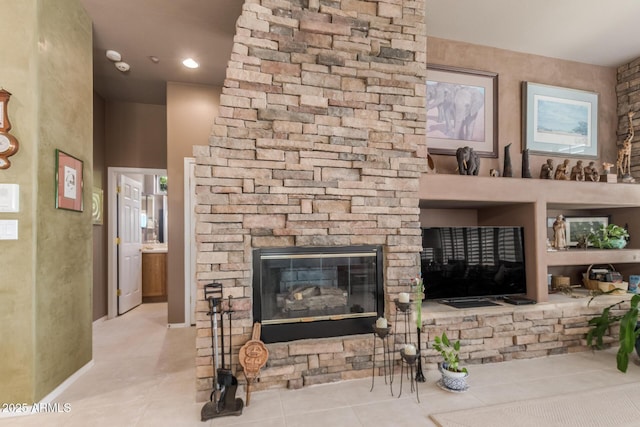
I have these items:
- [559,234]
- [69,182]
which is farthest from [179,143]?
[559,234]

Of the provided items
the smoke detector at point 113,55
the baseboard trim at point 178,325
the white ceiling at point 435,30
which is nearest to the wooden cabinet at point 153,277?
the baseboard trim at point 178,325

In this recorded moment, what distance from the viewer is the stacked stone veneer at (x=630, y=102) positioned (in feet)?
10.9

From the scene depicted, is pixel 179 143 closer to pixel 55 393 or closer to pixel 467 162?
pixel 55 393

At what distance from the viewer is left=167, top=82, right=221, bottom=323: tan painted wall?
11.5ft

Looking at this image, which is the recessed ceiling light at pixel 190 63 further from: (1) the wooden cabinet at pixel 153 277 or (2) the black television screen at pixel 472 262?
(1) the wooden cabinet at pixel 153 277

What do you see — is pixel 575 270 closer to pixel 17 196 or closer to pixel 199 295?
pixel 199 295

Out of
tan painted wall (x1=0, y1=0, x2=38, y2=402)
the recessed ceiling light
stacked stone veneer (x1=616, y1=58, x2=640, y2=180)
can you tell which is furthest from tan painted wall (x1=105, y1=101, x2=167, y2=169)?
stacked stone veneer (x1=616, y1=58, x2=640, y2=180)

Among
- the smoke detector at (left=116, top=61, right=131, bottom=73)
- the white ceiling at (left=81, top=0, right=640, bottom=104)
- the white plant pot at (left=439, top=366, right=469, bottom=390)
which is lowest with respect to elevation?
the white plant pot at (left=439, top=366, right=469, bottom=390)

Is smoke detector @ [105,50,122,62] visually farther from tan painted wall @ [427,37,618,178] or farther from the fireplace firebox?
tan painted wall @ [427,37,618,178]

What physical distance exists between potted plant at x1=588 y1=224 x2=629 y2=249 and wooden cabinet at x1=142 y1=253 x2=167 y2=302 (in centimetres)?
553

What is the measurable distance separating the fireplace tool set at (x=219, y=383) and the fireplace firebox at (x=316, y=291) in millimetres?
274

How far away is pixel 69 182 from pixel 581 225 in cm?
477

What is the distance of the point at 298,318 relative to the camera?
2.18 meters

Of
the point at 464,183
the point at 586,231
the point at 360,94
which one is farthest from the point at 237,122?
the point at 586,231
